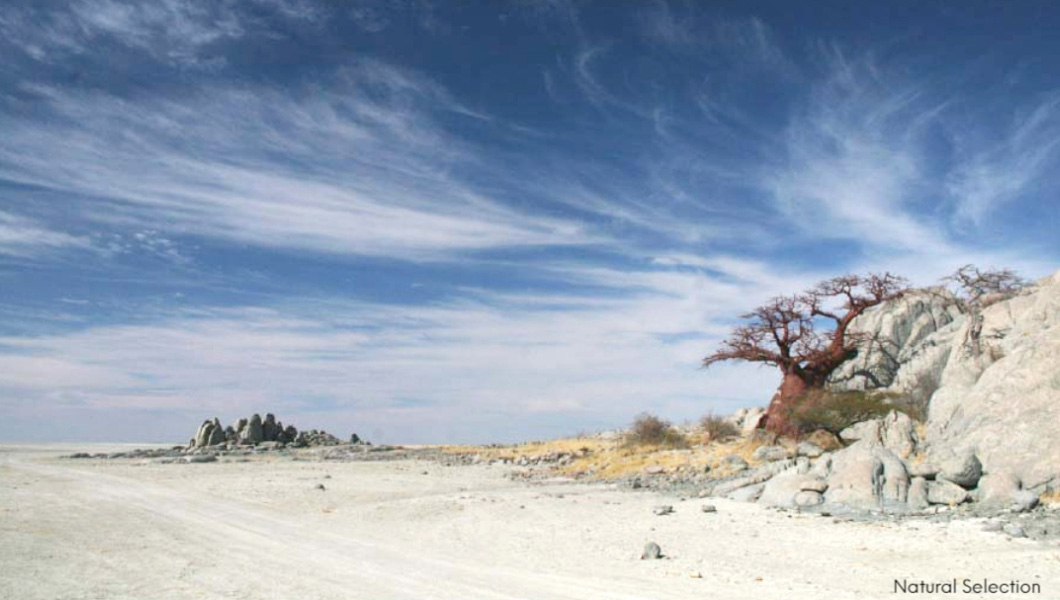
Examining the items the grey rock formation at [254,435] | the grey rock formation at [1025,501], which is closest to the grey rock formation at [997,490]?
the grey rock formation at [1025,501]

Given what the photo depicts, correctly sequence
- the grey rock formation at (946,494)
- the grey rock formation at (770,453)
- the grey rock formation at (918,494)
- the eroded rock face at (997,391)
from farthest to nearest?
A: the grey rock formation at (770,453), the eroded rock face at (997,391), the grey rock formation at (918,494), the grey rock formation at (946,494)

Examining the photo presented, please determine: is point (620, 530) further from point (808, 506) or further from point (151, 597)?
point (151, 597)

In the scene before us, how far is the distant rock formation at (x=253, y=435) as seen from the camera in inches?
2054

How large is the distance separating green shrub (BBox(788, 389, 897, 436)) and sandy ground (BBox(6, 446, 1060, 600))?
28.5 ft

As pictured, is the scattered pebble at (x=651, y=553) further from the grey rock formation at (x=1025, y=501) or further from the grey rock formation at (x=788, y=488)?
the grey rock formation at (x=1025, y=501)

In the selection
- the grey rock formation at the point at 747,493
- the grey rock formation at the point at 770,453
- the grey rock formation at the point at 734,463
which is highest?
the grey rock formation at the point at 770,453

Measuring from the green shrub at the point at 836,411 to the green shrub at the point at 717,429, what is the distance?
7.03 meters

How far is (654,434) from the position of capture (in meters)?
35.9

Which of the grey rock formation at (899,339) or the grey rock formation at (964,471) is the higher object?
the grey rock formation at (899,339)

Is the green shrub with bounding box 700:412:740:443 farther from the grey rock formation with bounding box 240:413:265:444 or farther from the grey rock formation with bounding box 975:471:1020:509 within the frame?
the grey rock formation with bounding box 240:413:265:444

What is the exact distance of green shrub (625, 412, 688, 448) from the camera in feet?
116

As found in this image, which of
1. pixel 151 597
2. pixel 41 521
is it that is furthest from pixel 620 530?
pixel 41 521

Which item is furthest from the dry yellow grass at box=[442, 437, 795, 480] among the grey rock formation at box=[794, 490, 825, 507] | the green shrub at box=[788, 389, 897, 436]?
the grey rock formation at box=[794, 490, 825, 507]

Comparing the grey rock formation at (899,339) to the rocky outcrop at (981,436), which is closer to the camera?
the rocky outcrop at (981,436)
